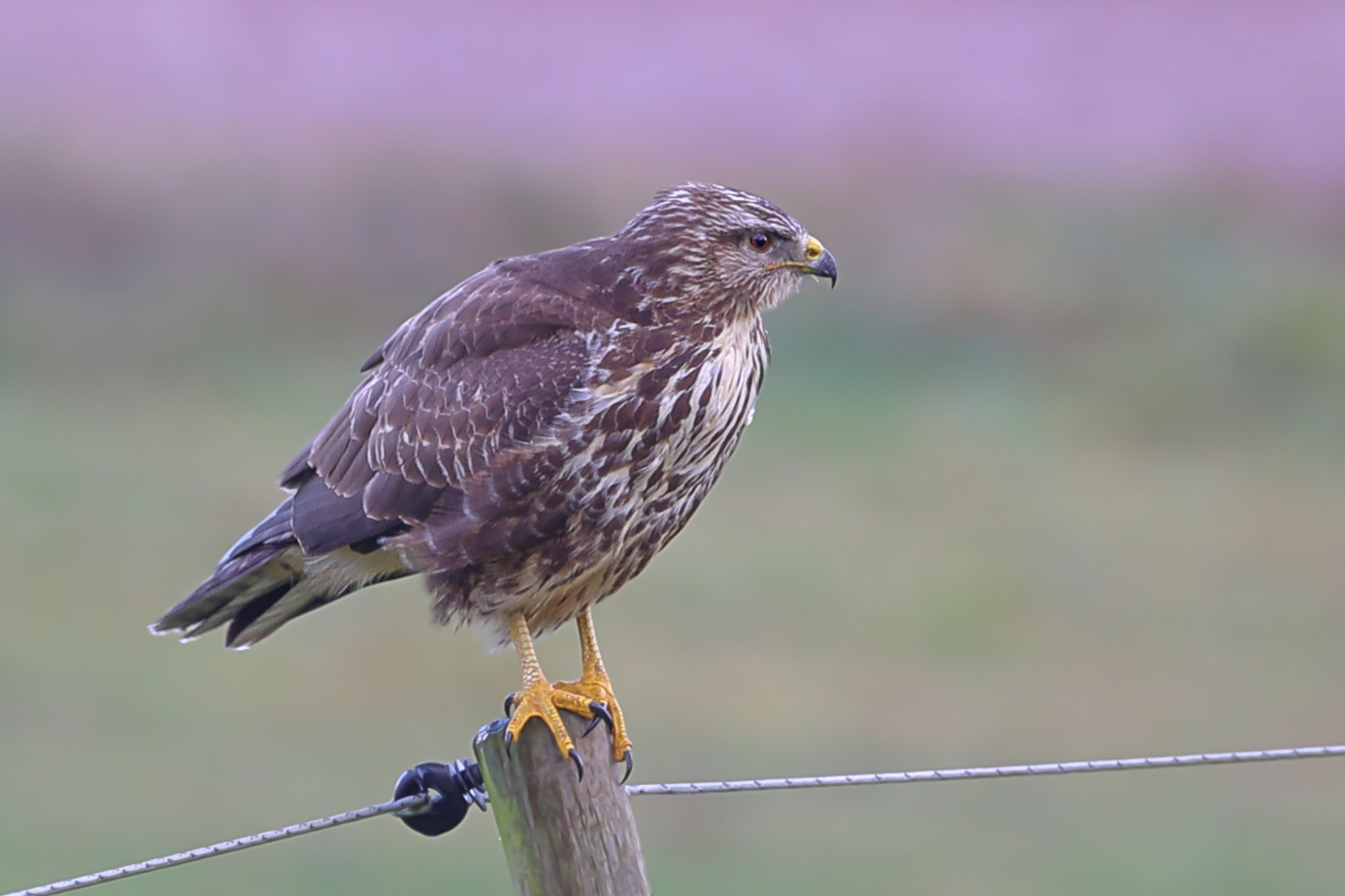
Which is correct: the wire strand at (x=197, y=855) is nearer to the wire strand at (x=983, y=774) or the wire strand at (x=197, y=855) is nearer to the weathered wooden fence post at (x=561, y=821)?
the weathered wooden fence post at (x=561, y=821)

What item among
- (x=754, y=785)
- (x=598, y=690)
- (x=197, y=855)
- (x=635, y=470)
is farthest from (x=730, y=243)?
(x=197, y=855)

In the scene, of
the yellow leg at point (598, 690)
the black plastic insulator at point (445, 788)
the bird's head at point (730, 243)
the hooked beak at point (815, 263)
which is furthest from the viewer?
the hooked beak at point (815, 263)

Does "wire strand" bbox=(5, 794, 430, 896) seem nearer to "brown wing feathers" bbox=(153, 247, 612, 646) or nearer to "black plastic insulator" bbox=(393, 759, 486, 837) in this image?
"black plastic insulator" bbox=(393, 759, 486, 837)

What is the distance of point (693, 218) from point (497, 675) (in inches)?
443

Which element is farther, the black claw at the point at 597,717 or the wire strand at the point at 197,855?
the black claw at the point at 597,717

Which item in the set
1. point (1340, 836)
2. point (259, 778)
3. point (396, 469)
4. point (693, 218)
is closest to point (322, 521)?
point (396, 469)

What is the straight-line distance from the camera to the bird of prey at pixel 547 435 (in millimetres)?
4309

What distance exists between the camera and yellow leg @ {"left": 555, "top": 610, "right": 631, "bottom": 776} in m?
4.23

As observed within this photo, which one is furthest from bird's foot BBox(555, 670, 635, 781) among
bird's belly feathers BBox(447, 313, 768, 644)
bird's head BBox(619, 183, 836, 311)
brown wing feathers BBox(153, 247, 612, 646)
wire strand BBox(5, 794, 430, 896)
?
bird's head BBox(619, 183, 836, 311)

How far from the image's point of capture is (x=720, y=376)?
14.4 feet

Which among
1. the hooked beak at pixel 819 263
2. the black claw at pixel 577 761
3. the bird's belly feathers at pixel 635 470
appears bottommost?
Result: the black claw at pixel 577 761

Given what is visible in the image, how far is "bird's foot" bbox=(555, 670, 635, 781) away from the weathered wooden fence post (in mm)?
304

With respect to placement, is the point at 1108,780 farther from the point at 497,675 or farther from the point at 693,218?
the point at 693,218

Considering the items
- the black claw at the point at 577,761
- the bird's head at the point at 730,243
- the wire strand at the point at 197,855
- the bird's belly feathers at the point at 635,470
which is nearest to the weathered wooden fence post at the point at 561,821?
the black claw at the point at 577,761
